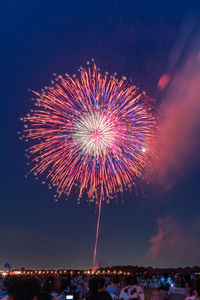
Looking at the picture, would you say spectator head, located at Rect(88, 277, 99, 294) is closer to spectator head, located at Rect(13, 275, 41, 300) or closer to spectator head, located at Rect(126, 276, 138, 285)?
spectator head, located at Rect(126, 276, 138, 285)

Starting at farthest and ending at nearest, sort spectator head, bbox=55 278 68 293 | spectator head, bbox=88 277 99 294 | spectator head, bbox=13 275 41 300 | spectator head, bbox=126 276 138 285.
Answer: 1. spectator head, bbox=126 276 138 285
2. spectator head, bbox=55 278 68 293
3. spectator head, bbox=88 277 99 294
4. spectator head, bbox=13 275 41 300

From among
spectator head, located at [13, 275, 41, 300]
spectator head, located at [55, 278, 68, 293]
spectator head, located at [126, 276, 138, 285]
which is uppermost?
spectator head, located at [126, 276, 138, 285]

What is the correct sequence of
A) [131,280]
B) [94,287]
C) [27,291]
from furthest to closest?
[131,280] < [94,287] < [27,291]

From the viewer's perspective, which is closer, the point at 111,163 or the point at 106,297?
the point at 106,297

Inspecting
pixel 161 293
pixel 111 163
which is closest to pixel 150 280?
pixel 111 163

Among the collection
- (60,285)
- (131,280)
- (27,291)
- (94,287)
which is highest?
(131,280)

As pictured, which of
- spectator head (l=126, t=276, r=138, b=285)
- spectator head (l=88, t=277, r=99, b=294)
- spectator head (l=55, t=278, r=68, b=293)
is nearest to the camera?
spectator head (l=88, t=277, r=99, b=294)

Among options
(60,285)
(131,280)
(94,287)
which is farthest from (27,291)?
(131,280)

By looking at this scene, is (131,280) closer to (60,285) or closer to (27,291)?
(60,285)

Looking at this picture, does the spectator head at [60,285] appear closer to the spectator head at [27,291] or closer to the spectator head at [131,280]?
the spectator head at [131,280]

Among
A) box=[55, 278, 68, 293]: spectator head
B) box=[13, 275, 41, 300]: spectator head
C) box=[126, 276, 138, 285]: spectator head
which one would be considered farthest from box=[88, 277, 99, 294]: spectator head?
box=[13, 275, 41, 300]: spectator head

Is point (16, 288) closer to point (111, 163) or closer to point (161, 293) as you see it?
point (161, 293)
